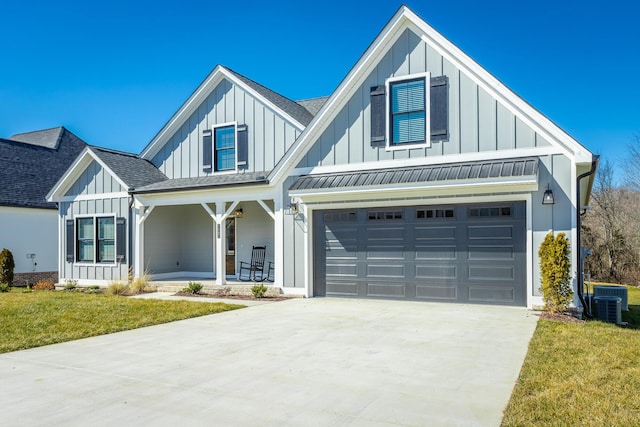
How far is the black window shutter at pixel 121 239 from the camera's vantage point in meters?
15.3

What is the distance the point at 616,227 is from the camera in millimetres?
25391

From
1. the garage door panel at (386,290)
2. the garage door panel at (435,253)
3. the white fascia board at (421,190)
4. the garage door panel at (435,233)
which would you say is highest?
the white fascia board at (421,190)

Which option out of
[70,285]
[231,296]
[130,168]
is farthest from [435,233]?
[70,285]

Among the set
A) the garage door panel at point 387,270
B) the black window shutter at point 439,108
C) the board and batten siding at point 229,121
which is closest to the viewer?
the black window shutter at point 439,108

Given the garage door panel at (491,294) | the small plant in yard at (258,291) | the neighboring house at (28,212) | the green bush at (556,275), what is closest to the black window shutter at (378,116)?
the garage door panel at (491,294)

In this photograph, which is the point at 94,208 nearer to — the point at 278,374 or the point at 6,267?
the point at 6,267

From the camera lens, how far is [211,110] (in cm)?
1583

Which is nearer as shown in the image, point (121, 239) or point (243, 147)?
point (243, 147)

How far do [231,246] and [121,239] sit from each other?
343 cm

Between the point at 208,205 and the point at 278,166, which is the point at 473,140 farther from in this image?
the point at 208,205

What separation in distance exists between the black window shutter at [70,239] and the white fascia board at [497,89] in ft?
41.2

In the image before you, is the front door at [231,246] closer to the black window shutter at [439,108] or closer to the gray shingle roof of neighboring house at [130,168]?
the gray shingle roof of neighboring house at [130,168]

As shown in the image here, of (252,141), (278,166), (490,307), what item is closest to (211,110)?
(252,141)

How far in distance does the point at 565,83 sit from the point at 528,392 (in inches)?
723
